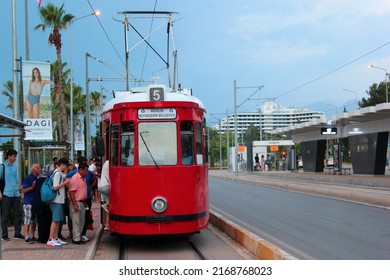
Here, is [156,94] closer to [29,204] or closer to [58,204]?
[58,204]

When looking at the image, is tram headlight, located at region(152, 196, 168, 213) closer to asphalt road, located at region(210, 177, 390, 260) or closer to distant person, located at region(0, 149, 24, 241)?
asphalt road, located at region(210, 177, 390, 260)

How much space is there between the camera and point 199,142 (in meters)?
10.5

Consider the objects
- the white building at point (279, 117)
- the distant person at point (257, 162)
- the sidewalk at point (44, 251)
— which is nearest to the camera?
the sidewalk at point (44, 251)

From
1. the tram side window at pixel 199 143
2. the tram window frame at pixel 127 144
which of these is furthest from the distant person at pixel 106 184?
the tram side window at pixel 199 143

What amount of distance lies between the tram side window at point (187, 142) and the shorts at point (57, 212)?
8.88 feet

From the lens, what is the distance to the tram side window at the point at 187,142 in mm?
10125

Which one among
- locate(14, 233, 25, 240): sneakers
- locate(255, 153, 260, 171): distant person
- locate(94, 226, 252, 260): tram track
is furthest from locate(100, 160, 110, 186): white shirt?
locate(255, 153, 260, 171): distant person

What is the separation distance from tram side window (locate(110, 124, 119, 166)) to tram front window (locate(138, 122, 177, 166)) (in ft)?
1.79

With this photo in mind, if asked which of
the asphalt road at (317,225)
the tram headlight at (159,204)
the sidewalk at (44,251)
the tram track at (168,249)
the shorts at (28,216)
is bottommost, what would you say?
the asphalt road at (317,225)

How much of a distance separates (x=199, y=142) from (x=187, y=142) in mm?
379

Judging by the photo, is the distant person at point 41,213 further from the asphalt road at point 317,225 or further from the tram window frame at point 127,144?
the asphalt road at point 317,225

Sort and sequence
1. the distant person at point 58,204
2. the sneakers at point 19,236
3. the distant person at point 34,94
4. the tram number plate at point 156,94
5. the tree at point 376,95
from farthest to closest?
the tree at point 376,95 → the distant person at point 34,94 → the sneakers at point 19,236 → the distant person at point 58,204 → the tram number plate at point 156,94

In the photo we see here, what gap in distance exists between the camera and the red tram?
9828 millimetres

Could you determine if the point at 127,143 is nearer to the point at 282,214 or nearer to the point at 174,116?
the point at 174,116
